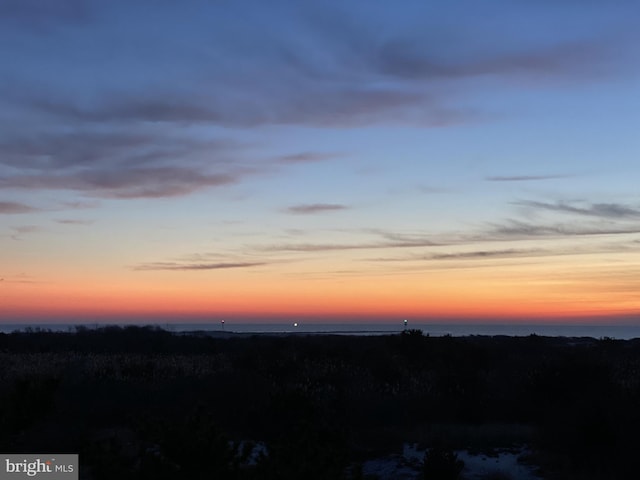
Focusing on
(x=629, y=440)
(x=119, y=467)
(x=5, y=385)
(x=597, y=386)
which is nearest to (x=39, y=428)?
(x=5, y=385)

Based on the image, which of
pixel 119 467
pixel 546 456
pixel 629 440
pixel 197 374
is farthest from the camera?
pixel 197 374

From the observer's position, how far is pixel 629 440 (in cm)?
1318

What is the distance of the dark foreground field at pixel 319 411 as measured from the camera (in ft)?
28.2

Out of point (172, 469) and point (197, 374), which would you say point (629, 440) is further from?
point (197, 374)

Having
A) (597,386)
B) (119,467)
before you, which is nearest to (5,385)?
(119,467)

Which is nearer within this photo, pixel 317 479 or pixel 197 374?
pixel 317 479

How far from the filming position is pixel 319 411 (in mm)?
17203

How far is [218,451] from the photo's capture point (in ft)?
27.6

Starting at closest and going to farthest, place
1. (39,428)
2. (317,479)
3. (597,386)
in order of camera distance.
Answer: (317,479) → (39,428) → (597,386)

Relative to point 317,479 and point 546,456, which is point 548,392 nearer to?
point 546,456

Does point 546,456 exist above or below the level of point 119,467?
below

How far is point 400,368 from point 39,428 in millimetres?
14395

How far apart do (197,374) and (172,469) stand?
17351 millimetres

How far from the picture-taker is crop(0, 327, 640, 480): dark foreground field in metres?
8.59
